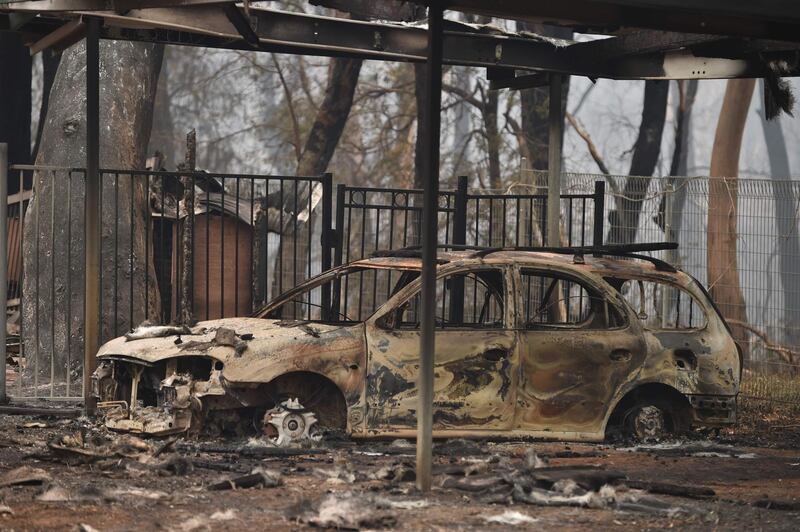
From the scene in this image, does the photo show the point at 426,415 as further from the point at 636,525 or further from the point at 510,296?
the point at 510,296

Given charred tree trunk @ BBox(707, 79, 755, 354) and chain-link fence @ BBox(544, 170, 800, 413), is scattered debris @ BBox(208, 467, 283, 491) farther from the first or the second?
chain-link fence @ BBox(544, 170, 800, 413)

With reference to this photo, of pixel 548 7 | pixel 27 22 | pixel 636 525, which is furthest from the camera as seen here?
pixel 27 22

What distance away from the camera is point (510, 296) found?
10.8m

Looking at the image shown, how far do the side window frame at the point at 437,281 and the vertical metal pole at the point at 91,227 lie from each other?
273cm

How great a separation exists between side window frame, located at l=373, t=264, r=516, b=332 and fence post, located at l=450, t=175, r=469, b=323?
2111mm

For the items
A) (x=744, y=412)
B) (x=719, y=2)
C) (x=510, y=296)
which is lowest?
(x=744, y=412)

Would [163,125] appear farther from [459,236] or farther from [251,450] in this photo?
[251,450]

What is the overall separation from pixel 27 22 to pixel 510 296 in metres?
4.98

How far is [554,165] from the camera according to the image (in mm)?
13320

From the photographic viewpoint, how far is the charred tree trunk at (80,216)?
16031 mm

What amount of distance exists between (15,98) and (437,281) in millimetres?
15533

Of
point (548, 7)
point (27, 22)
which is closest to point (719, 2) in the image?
point (548, 7)

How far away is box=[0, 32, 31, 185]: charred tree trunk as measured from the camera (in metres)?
23.8

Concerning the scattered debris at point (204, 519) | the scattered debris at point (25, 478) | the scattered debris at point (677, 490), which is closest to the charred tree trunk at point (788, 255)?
the scattered debris at point (677, 490)
